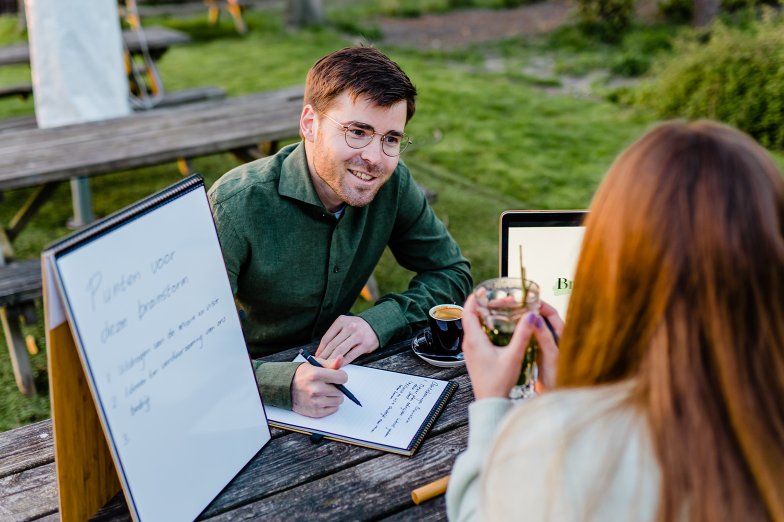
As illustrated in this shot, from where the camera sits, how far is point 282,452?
1.56 meters

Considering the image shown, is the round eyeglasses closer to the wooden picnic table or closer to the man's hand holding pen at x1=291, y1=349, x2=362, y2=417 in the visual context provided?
the man's hand holding pen at x1=291, y1=349, x2=362, y2=417

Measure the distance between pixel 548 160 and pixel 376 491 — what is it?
18.1 feet

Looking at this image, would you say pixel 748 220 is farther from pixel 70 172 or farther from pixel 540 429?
pixel 70 172

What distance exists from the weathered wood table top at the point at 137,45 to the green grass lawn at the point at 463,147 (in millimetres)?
1287

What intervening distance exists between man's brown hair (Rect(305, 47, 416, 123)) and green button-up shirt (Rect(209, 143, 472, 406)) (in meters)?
0.19

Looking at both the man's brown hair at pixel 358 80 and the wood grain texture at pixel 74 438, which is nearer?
the wood grain texture at pixel 74 438

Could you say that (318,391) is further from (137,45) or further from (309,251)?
(137,45)

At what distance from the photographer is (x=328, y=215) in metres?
2.23

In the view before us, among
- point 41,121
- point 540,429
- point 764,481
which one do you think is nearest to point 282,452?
point 540,429

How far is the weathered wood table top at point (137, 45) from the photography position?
689cm

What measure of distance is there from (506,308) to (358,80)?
96 cm

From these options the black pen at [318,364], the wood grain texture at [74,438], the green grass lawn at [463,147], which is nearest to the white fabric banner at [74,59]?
the green grass lawn at [463,147]

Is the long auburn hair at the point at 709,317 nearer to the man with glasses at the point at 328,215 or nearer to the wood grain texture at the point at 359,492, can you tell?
the wood grain texture at the point at 359,492

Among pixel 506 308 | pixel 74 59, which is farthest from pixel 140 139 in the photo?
pixel 506 308
